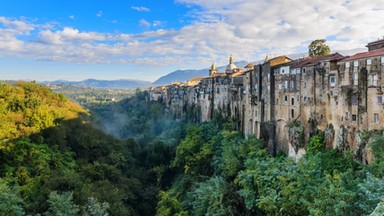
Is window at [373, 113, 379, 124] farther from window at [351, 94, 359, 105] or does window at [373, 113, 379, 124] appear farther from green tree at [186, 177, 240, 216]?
green tree at [186, 177, 240, 216]

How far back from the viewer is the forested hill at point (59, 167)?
26547 mm

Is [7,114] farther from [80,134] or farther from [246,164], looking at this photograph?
[246,164]

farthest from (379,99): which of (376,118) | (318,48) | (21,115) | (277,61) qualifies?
(21,115)

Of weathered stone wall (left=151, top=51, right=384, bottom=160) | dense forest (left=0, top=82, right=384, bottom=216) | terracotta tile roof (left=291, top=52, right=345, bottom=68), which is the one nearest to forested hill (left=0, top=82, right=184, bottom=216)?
dense forest (left=0, top=82, right=384, bottom=216)

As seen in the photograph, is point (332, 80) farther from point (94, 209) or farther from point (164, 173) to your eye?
point (164, 173)

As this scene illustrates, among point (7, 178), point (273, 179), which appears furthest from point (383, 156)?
point (7, 178)

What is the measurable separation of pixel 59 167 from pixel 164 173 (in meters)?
23.2

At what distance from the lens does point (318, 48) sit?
155ft

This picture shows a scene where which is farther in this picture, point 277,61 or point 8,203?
point 277,61

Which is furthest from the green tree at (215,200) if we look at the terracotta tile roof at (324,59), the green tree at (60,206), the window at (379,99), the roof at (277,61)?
the roof at (277,61)

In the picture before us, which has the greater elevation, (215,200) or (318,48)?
(318,48)

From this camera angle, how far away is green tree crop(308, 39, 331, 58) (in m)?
46.9

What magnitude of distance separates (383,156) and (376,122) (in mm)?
4027

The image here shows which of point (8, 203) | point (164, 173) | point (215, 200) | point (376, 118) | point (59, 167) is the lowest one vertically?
point (164, 173)
